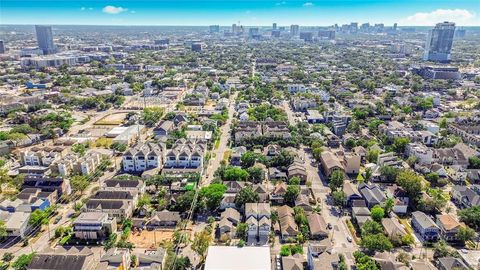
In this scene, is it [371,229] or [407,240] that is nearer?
[407,240]

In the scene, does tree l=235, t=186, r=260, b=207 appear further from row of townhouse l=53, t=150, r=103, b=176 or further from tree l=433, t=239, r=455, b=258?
row of townhouse l=53, t=150, r=103, b=176

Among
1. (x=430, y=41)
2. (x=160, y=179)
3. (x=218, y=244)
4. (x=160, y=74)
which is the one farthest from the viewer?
(x=430, y=41)

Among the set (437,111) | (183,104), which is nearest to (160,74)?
(183,104)

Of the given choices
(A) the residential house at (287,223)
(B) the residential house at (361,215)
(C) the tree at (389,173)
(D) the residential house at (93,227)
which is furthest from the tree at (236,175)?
(C) the tree at (389,173)

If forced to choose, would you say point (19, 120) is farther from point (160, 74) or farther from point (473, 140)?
point (473, 140)

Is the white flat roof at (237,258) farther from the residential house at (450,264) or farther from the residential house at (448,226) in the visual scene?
the residential house at (448,226)

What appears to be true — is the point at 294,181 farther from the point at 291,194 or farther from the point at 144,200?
the point at 144,200

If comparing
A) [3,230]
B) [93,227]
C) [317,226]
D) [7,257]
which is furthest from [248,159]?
[7,257]
